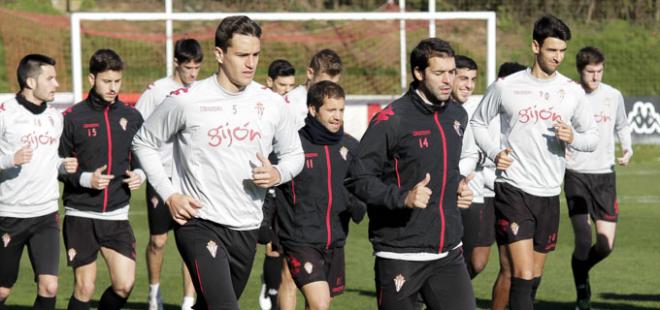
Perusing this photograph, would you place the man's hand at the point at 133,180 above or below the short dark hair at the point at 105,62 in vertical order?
below

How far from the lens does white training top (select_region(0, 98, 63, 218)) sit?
31.0ft

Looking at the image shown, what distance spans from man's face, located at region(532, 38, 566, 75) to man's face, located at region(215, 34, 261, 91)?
9.97ft

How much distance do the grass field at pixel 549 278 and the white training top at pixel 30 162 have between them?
216 centimetres

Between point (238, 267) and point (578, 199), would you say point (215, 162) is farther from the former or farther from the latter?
point (578, 199)

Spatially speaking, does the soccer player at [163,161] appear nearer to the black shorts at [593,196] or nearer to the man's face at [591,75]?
the man's face at [591,75]

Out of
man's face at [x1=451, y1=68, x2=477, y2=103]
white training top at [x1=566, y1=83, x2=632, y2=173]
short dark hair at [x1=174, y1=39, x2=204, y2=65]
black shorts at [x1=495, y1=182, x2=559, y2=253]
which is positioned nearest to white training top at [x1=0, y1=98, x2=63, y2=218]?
short dark hair at [x1=174, y1=39, x2=204, y2=65]

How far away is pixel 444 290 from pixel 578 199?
5.37 metres

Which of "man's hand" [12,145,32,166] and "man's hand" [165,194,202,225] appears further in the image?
"man's hand" [12,145,32,166]

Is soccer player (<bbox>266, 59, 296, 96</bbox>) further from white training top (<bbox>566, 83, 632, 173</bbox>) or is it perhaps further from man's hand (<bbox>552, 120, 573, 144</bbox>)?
man's hand (<bbox>552, 120, 573, 144</bbox>)

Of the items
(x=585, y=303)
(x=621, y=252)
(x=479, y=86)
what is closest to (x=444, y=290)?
(x=585, y=303)

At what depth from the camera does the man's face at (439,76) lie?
7098mm

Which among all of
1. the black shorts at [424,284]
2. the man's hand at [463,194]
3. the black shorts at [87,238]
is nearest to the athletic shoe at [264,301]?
the black shorts at [87,238]

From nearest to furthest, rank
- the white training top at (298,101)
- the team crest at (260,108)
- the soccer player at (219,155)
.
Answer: the soccer player at (219,155), the team crest at (260,108), the white training top at (298,101)

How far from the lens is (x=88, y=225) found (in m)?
9.69
